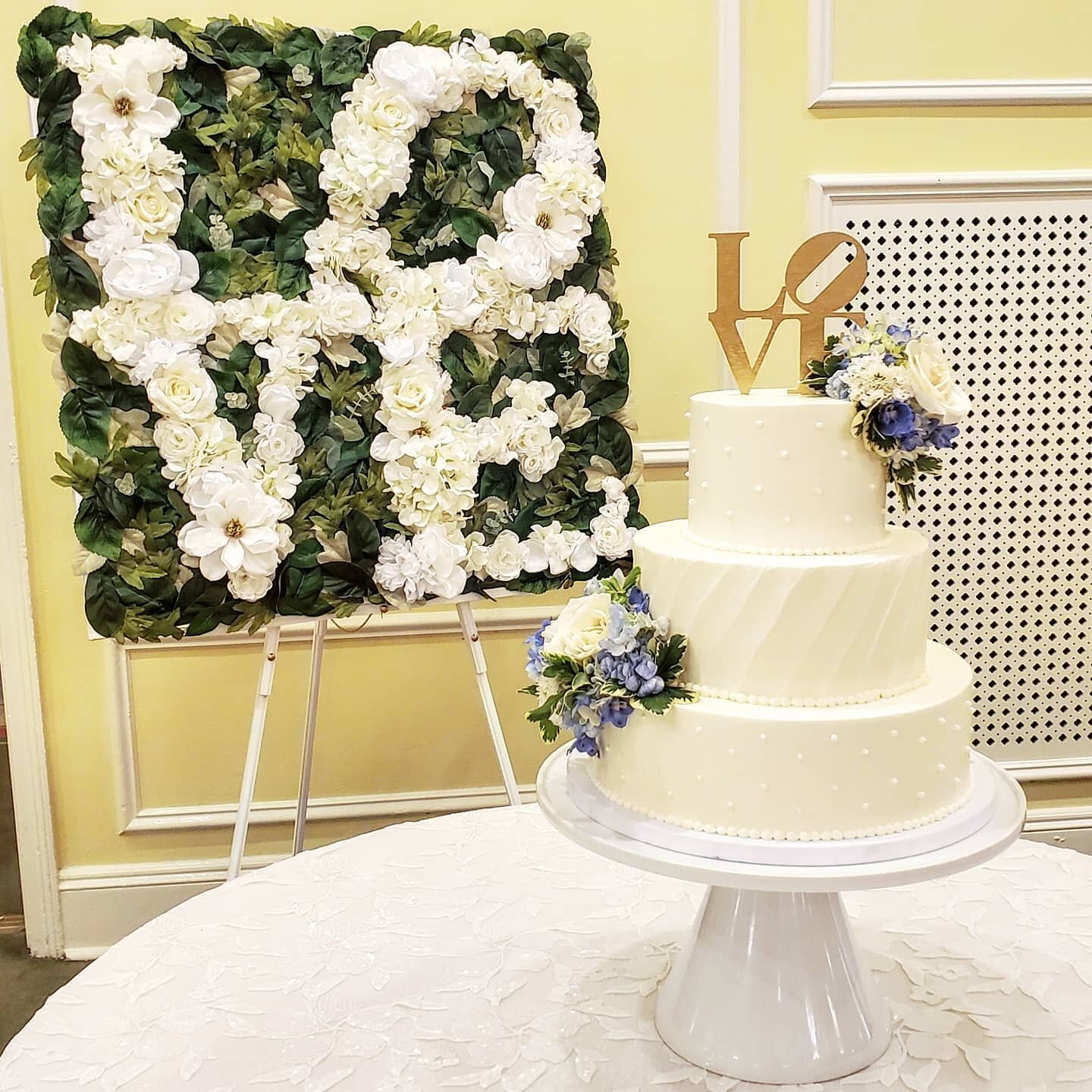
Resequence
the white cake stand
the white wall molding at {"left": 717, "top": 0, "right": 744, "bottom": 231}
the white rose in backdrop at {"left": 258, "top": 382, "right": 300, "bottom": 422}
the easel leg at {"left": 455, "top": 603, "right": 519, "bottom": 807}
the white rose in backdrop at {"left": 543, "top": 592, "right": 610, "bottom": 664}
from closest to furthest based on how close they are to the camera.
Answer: the white cake stand < the white rose in backdrop at {"left": 543, "top": 592, "right": 610, "bottom": 664} < the white rose in backdrop at {"left": 258, "top": 382, "right": 300, "bottom": 422} < the easel leg at {"left": 455, "top": 603, "right": 519, "bottom": 807} < the white wall molding at {"left": 717, "top": 0, "right": 744, "bottom": 231}

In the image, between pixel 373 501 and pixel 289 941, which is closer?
pixel 289 941

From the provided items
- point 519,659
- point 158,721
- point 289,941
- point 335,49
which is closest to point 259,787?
point 158,721

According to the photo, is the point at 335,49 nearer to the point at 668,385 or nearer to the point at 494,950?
the point at 668,385

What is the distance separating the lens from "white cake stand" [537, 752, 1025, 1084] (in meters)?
1.29

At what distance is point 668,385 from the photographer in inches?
112

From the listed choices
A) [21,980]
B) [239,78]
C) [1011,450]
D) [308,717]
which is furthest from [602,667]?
[21,980]

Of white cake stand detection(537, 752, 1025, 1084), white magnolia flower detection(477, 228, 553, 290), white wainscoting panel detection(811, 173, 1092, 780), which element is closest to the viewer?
white cake stand detection(537, 752, 1025, 1084)

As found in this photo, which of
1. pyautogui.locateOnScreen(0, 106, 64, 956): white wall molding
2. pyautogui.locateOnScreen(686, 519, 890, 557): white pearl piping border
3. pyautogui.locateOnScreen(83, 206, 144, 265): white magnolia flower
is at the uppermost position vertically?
pyautogui.locateOnScreen(83, 206, 144, 265): white magnolia flower

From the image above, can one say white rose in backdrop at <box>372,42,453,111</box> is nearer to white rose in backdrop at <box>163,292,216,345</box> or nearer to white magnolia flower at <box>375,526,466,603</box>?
white rose in backdrop at <box>163,292,216,345</box>

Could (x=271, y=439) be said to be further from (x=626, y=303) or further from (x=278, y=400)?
(x=626, y=303)

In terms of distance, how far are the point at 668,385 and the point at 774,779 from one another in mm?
1710

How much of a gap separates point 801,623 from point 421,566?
1.05 metres

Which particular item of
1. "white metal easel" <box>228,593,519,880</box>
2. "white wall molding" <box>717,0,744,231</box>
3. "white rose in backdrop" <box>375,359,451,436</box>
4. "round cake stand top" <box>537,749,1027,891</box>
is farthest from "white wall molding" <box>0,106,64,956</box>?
"round cake stand top" <box>537,749,1027,891</box>

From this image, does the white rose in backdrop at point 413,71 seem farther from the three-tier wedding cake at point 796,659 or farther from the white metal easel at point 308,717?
the three-tier wedding cake at point 796,659
